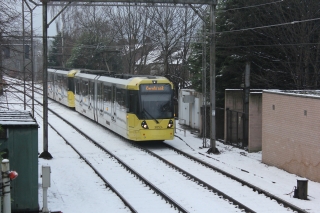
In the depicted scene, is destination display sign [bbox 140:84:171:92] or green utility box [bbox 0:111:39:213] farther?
destination display sign [bbox 140:84:171:92]

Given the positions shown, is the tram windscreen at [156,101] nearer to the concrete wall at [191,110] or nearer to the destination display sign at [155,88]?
the destination display sign at [155,88]

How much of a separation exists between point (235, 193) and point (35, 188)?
5596mm

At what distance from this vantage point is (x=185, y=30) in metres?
41.8

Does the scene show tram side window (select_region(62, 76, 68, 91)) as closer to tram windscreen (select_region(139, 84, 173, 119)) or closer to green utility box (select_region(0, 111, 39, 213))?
tram windscreen (select_region(139, 84, 173, 119))

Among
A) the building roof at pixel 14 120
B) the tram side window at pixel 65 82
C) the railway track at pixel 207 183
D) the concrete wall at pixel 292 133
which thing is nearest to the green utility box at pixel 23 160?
the building roof at pixel 14 120

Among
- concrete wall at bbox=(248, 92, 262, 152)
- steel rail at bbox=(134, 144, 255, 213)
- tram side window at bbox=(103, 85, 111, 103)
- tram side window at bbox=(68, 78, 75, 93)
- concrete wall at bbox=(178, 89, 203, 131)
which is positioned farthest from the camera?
tram side window at bbox=(68, 78, 75, 93)

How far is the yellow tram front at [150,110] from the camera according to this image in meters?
23.3

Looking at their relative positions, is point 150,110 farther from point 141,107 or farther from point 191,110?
point 191,110

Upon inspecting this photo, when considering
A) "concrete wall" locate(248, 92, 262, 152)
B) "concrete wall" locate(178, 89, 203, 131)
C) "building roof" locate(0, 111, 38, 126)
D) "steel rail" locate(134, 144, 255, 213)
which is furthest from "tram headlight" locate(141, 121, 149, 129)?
"building roof" locate(0, 111, 38, 126)

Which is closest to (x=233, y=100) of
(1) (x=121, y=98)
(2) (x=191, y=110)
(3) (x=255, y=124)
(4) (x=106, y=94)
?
(3) (x=255, y=124)

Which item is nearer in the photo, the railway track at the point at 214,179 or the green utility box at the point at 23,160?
the green utility box at the point at 23,160

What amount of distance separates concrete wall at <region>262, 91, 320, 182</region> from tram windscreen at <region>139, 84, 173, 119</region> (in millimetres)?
4664

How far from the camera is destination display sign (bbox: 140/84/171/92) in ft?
76.8

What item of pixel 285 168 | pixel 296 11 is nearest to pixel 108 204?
pixel 285 168
